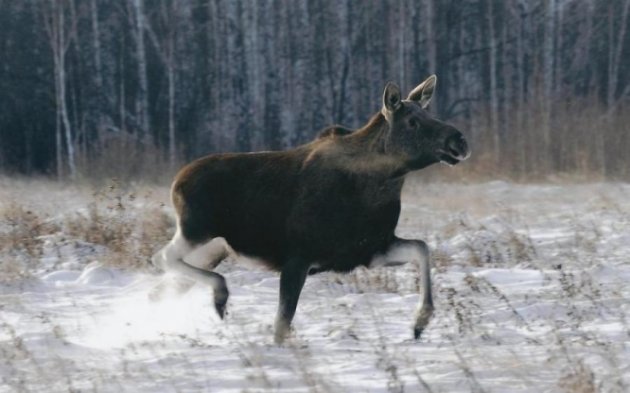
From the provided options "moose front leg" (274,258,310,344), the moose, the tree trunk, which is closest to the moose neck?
the moose

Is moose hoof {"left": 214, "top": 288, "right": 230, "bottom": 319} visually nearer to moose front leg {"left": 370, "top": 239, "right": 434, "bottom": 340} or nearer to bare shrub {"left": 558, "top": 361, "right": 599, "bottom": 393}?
moose front leg {"left": 370, "top": 239, "right": 434, "bottom": 340}

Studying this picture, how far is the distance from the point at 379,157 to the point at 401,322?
4.12ft

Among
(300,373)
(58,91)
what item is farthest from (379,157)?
(58,91)

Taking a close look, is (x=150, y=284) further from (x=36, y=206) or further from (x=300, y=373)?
(x=36, y=206)

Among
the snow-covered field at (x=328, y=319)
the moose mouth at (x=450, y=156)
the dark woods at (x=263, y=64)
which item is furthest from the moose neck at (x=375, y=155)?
the dark woods at (x=263, y=64)

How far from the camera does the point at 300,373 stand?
6266 millimetres

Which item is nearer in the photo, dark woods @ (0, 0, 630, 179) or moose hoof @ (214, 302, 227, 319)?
moose hoof @ (214, 302, 227, 319)

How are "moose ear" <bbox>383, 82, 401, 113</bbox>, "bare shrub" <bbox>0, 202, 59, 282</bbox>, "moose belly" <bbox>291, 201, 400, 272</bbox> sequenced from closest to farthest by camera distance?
"moose belly" <bbox>291, 201, 400, 272</bbox> → "moose ear" <bbox>383, 82, 401, 113</bbox> → "bare shrub" <bbox>0, 202, 59, 282</bbox>

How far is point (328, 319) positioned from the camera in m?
8.43

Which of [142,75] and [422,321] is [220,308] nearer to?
[422,321]

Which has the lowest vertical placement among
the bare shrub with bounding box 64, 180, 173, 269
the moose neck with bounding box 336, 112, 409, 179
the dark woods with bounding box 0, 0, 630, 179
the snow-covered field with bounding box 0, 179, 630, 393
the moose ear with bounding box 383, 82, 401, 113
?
the dark woods with bounding box 0, 0, 630, 179

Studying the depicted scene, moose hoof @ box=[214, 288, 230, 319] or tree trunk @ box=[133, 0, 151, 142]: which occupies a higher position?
moose hoof @ box=[214, 288, 230, 319]

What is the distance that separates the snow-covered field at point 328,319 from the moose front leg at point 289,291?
21 cm

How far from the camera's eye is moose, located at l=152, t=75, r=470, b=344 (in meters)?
7.63
